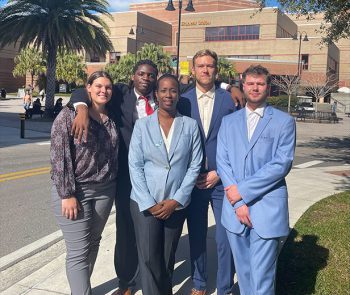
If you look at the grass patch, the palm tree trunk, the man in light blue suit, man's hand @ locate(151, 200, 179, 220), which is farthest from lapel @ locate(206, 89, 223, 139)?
the palm tree trunk

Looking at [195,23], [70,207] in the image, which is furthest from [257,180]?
[195,23]

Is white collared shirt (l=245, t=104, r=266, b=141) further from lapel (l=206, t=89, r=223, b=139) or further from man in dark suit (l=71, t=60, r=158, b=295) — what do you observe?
man in dark suit (l=71, t=60, r=158, b=295)

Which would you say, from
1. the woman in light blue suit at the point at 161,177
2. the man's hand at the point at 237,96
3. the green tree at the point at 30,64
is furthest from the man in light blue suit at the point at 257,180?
the green tree at the point at 30,64

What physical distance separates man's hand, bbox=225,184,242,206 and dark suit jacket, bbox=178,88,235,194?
52 centimetres

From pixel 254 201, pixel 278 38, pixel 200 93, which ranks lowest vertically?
pixel 254 201

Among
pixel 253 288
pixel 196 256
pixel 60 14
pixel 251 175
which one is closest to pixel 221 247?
pixel 196 256

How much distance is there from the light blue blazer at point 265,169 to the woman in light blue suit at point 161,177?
34cm

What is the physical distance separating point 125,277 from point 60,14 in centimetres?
2320

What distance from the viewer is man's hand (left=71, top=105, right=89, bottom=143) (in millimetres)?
3107

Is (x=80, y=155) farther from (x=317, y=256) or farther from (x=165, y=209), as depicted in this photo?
(x=317, y=256)

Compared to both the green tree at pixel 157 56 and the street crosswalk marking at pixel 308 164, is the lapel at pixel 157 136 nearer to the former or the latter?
the street crosswalk marking at pixel 308 164

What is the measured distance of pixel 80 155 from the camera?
3219 millimetres

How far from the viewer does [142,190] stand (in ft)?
10.5

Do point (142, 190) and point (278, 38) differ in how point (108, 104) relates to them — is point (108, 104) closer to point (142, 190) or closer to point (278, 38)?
point (142, 190)
